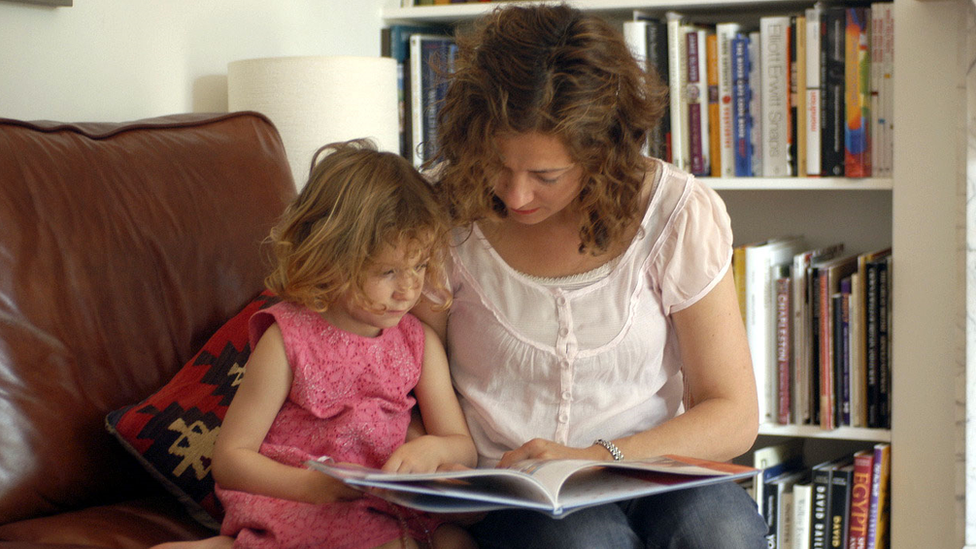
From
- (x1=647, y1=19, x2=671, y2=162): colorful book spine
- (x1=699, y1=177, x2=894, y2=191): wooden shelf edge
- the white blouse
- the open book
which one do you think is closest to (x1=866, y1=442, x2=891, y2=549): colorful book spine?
(x1=699, y1=177, x2=894, y2=191): wooden shelf edge

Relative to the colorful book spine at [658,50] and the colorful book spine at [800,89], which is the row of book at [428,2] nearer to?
the colorful book spine at [658,50]

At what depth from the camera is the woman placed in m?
1.07

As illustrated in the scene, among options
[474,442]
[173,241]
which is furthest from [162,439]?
[474,442]

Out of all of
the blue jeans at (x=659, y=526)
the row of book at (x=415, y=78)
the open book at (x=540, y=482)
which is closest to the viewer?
the open book at (x=540, y=482)

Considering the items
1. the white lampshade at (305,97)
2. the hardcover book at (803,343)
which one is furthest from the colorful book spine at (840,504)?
the white lampshade at (305,97)

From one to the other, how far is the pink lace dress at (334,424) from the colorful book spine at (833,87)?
107 centimetres

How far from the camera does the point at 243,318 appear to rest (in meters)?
1.21

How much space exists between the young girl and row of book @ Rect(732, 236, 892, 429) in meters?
0.96

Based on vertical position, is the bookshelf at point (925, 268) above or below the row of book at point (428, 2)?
below

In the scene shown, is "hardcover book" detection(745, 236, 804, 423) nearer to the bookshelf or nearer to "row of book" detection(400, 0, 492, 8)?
the bookshelf

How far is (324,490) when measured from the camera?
1012 millimetres

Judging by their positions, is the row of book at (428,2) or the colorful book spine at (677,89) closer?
the colorful book spine at (677,89)

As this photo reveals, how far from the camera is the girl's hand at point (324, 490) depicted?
3.32 ft

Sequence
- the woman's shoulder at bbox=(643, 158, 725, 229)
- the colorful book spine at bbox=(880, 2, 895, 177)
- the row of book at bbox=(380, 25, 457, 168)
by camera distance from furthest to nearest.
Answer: the row of book at bbox=(380, 25, 457, 168) → the colorful book spine at bbox=(880, 2, 895, 177) → the woman's shoulder at bbox=(643, 158, 725, 229)
